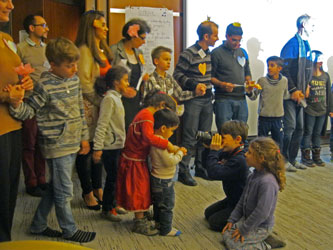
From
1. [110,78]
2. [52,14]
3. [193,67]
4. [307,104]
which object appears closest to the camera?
[110,78]

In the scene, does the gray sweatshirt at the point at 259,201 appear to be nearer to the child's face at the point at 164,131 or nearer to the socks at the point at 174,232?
the socks at the point at 174,232

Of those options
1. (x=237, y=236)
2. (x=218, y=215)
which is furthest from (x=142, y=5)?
(x=237, y=236)

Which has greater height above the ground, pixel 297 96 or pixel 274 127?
pixel 297 96

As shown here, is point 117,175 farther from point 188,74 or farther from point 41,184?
point 188,74

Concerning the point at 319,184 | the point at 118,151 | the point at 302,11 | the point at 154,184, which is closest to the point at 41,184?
the point at 118,151

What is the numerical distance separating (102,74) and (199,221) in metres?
1.25

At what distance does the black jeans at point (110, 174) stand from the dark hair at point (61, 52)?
73 cm

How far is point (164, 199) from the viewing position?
2.20 m

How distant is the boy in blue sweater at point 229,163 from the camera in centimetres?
224

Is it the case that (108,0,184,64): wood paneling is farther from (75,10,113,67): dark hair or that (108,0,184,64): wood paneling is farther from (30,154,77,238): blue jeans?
(30,154,77,238): blue jeans

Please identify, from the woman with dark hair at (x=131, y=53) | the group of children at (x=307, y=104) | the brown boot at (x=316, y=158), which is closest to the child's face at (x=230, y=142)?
the woman with dark hair at (x=131, y=53)

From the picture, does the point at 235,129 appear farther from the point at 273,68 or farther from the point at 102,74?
the point at 273,68

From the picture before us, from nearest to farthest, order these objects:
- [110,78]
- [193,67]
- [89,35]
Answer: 1. [110,78]
2. [89,35]
3. [193,67]

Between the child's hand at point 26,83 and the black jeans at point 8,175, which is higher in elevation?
the child's hand at point 26,83
